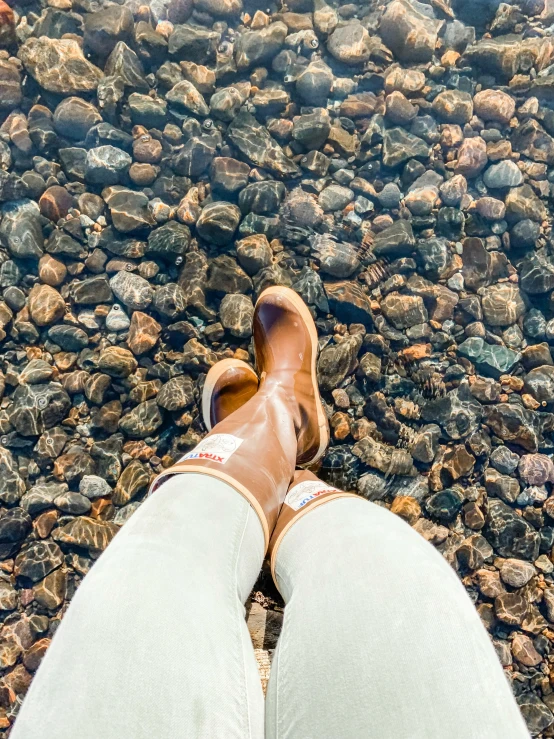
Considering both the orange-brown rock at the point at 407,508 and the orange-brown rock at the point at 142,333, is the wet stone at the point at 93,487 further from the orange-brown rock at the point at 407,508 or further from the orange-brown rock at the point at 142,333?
the orange-brown rock at the point at 407,508

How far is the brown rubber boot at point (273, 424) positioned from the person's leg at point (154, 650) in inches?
12.9

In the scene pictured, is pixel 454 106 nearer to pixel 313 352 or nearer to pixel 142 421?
pixel 313 352

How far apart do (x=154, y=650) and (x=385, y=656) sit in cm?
55

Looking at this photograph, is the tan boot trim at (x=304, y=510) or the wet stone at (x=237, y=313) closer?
the tan boot trim at (x=304, y=510)

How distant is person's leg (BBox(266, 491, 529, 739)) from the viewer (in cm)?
108

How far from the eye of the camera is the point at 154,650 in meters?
1.12

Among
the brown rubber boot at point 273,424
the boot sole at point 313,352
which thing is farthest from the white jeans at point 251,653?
the boot sole at point 313,352

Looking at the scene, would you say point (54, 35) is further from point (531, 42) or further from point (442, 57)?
point (531, 42)

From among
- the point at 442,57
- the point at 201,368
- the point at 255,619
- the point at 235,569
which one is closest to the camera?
the point at 235,569

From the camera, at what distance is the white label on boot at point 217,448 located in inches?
71.9

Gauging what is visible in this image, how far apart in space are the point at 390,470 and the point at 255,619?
123 centimetres

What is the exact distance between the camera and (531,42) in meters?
3.19

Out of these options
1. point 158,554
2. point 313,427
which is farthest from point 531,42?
point 158,554

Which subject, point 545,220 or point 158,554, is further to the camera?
point 545,220
